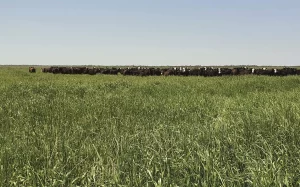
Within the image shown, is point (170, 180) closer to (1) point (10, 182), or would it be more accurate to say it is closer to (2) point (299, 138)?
(1) point (10, 182)

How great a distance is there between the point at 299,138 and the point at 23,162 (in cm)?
476

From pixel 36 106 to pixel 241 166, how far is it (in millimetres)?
8101

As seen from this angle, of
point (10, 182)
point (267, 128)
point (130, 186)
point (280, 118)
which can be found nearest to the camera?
point (130, 186)

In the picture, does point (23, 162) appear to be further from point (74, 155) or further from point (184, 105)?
point (184, 105)

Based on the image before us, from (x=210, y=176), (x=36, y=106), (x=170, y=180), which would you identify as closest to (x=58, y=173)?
(x=170, y=180)

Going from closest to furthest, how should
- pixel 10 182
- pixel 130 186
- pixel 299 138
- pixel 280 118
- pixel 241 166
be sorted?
pixel 130 186 → pixel 10 182 → pixel 241 166 → pixel 299 138 → pixel 280 118

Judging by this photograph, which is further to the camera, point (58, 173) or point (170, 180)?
point (58, 173)

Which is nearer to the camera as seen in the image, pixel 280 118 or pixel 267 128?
pixel 267 128

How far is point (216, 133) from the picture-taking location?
6.11m

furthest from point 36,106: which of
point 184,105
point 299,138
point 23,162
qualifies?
point 299,138

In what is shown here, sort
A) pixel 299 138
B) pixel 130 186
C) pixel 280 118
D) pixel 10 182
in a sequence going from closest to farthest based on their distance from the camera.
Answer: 1. pixel 130 186
2. pixel 10 182
3. pixel 299 138
4. pixel 280 118

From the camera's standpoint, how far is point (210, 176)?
3.94 metres

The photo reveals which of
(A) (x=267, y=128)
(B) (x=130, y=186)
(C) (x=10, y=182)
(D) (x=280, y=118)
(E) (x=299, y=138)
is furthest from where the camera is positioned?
(D) (x=280, y=118)

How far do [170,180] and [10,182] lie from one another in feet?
7.13
